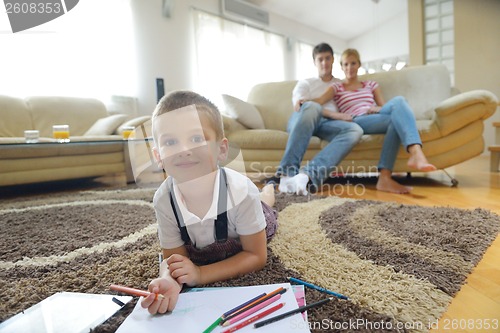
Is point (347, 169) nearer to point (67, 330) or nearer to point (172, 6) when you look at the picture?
point (67, 330)

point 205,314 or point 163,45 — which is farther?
point 163,45

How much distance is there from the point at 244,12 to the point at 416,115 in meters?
2.90

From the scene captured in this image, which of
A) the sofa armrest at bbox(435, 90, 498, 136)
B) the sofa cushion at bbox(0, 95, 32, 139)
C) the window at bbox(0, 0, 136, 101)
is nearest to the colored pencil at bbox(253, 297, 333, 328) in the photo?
the sofa armrest at bbox(435, 90, 498, 136)

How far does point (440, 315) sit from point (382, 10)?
577 centimetres

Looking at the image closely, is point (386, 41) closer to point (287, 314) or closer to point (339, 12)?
point (339, 12)

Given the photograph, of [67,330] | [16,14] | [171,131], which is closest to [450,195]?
[171,131]

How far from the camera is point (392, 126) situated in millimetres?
1709

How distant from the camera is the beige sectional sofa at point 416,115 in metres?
1.69

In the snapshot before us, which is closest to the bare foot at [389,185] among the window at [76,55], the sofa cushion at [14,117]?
the sofa cushion at [14,117]

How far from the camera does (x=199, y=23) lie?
3758 mm

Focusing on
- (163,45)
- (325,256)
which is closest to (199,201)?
(325,256)

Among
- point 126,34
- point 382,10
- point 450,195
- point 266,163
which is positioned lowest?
point 450,195

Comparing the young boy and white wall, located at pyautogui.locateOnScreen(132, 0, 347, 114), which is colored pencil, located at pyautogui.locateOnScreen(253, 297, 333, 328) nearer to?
the young boy

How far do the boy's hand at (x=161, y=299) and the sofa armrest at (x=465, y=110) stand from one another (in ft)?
5.50
